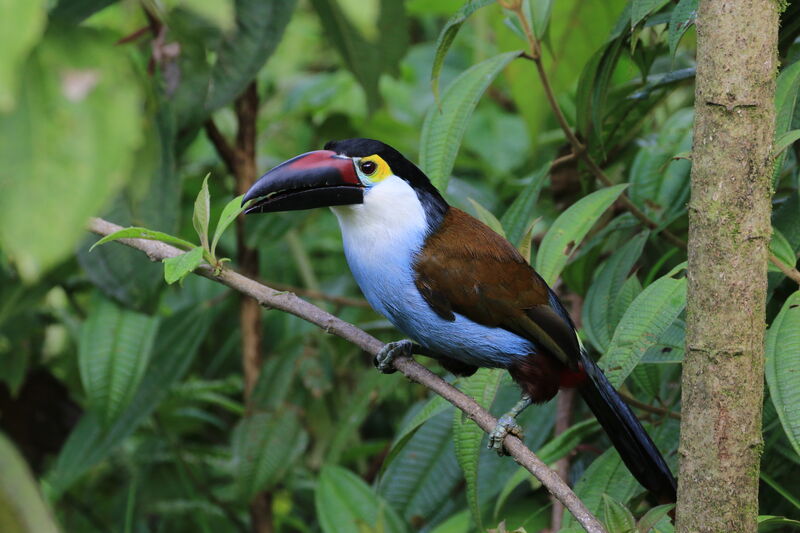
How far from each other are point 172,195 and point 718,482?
1716 millimetres

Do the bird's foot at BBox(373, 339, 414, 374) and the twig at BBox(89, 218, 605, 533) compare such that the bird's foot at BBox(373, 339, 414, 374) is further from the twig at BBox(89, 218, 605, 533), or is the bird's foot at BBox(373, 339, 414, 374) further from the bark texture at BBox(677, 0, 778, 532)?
the bark texture at BBox(677, 0, 778, 532)

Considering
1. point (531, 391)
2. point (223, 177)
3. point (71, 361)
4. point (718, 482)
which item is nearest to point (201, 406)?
point (71, 361)

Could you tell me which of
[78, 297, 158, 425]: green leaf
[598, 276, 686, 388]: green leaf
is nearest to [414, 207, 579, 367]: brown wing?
[598, 276, 686, 388]: green leaf

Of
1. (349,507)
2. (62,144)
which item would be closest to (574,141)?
(349,507)

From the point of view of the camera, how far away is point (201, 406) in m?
4.19

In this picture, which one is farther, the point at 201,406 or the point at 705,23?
the point at 201,406

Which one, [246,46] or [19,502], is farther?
[246,46]

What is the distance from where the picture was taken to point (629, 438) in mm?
2031

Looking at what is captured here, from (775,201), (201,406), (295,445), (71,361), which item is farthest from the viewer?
(201,406)

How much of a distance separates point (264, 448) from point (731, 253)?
6.40 feet

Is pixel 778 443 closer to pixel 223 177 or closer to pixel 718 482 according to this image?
pixel 718 482

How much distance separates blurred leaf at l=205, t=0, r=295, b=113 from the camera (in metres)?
2.27

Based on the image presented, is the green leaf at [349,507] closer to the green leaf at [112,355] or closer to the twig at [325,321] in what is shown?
the green leaf at [112,355]

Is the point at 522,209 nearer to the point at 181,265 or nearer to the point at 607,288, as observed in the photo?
the point at 607,288
